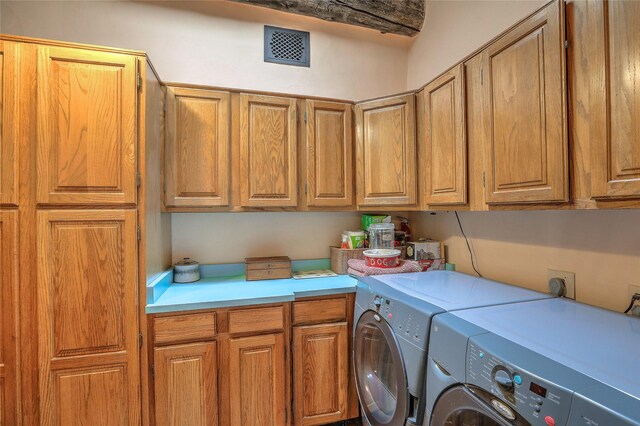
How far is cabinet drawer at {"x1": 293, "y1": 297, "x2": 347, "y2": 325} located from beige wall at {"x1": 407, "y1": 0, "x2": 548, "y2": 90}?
183 cm

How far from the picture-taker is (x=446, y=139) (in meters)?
1.73

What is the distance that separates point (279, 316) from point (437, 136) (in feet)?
4.66

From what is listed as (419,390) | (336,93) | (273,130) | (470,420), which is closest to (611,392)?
(470,420)

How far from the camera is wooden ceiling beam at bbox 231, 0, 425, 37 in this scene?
2.11 metres

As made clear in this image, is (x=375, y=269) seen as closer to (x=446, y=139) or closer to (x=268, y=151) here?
(x=446, y=139)

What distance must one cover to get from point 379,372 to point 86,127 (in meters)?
1.90

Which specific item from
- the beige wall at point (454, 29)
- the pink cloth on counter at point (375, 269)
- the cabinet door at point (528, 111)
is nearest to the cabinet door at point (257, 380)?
the pink cloth on counter at point (375, 269)

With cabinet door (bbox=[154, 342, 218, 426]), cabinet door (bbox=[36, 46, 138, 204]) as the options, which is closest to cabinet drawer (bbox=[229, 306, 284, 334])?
cabinet door (bbox=[154, 342, 218, 426])

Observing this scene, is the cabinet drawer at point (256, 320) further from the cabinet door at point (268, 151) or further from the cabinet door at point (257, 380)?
the cabinet door at point (268, 151)

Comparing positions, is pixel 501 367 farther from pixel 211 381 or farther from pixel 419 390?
pixel 211 381

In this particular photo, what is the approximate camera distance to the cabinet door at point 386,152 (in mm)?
2021

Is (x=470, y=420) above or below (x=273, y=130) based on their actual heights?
below

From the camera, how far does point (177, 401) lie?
157 cm

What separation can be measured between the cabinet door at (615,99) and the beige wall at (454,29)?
27.7 inches
